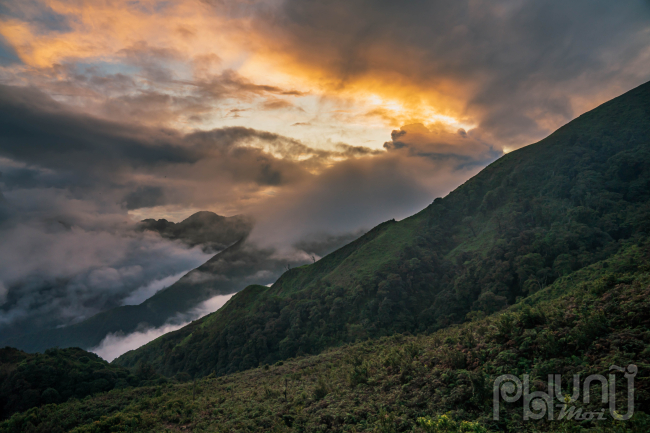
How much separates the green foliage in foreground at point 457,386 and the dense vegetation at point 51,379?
2570 cm

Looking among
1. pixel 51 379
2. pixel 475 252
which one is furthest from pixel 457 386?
pixel 475 252

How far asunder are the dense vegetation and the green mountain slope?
58.8 meters

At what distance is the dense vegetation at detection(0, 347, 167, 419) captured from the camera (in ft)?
173

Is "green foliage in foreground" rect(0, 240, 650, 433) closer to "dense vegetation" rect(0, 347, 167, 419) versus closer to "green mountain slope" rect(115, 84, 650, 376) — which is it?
"dense vegetation" rect(0, 347, 167, 419)

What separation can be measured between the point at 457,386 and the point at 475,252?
10324cm

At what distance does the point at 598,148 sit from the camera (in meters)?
119

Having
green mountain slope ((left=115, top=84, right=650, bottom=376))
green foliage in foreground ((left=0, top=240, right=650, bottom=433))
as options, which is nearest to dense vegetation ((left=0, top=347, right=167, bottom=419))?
green foliage in foreground ((left=0, top=240, right=650, bottom=433))

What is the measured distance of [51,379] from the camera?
5700 cm

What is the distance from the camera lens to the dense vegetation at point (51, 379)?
52.6 m

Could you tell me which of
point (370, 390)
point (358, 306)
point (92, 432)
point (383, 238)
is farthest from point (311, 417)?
point (383, 238)

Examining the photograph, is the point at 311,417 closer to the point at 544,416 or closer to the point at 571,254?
the point at 544,416

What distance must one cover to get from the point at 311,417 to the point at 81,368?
218 ft

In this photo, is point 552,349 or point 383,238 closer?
point 552,349

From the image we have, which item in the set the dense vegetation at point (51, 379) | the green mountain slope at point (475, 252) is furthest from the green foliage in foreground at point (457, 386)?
the green mountain slope at point (475, 252)
